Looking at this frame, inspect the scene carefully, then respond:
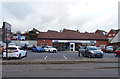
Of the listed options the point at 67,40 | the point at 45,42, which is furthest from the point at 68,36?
the point at 45,42

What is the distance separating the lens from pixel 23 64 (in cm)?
1493

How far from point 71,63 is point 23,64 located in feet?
13.8

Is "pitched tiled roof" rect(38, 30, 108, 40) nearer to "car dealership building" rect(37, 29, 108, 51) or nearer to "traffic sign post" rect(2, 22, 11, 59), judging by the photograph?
"car dealership building" rect(37, 29, 108, 51)

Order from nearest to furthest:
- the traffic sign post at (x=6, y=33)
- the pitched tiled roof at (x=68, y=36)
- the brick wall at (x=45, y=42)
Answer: the traffic sign post at (x=6, y=33), the brick wall at (x=45, y=42), the pitched tiled roof at (x=68, y=36)

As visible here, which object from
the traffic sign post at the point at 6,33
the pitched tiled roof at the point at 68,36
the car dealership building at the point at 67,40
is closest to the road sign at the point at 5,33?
the traffic sign post at the point at 6,33

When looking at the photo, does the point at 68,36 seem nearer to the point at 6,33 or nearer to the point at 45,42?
the point at 45,42

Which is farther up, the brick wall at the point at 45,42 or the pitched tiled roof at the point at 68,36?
the pitched tiled roof at the point at 68,36

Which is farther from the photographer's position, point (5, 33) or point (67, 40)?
point (67, 40)

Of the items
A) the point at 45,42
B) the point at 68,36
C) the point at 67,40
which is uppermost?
the point at 68,36

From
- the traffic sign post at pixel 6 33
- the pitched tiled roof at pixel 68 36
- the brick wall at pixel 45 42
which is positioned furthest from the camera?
the pitched tiled roof at pixel 68 36

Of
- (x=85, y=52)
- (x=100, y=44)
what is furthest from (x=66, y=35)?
(x=85, y=52)

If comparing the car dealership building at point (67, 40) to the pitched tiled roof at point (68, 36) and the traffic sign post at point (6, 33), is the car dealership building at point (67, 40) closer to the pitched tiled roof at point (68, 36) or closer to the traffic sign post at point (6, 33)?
the pitched tiled roof at point (68, 36)

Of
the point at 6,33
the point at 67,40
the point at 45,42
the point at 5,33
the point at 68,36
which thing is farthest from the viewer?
the point at 68,36

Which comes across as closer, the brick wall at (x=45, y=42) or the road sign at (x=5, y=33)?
the road sign at (x=5, y=33)
